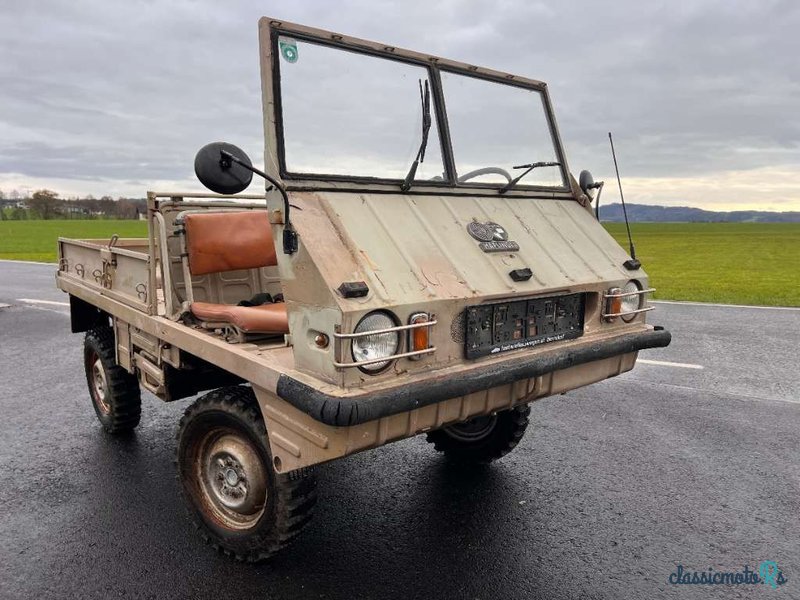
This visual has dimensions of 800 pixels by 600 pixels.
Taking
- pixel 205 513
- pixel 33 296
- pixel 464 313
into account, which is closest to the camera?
pixel 464 313

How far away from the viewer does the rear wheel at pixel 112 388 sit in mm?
4711

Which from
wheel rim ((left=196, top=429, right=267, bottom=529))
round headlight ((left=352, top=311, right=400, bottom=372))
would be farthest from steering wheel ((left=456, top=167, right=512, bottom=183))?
wheel rim ((left=196, top=429, right=267, bottom=529))

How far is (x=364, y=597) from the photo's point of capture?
9.62 ft

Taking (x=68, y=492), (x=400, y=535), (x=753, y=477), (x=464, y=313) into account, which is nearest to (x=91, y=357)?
(x=68, y=492)

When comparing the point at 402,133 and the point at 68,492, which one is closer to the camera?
the point at 402,133

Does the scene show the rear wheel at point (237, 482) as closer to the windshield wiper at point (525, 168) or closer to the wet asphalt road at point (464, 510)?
the wet asphalt road at point (464, 510)

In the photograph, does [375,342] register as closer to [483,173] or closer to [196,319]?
[196,319]

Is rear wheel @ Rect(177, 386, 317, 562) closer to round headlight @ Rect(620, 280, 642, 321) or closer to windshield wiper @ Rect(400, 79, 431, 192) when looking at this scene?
windshield wiper @ Rect(400, 79, 431, 192)

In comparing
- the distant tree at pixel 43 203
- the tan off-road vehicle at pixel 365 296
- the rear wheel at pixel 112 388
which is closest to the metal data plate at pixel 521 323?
the tan off-road vehicle at pixel 365 296

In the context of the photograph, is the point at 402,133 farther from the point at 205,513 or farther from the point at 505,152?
the point at 205,513

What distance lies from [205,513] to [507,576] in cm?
163

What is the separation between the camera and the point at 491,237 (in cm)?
337

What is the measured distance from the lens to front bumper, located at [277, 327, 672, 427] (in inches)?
93.8

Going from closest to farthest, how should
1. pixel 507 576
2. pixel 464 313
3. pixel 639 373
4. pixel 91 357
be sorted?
pixel 464 313, pixel 507 576, pixel 91 357, pixel 639 373
